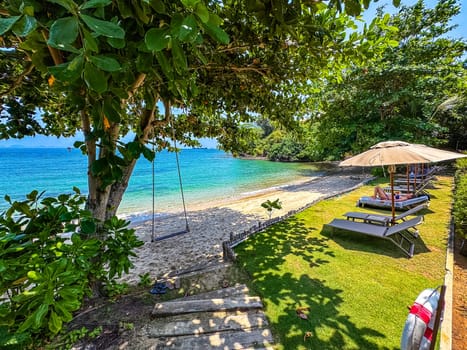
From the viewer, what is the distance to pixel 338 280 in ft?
12.8

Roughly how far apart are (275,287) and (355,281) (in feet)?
4.87

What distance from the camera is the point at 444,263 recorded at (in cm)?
434

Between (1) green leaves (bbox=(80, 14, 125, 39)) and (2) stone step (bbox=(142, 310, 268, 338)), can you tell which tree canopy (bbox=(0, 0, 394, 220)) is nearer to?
(1) green leaves (bbox=(80, 14, 125, 39))

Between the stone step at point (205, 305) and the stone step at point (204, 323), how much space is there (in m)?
0.06

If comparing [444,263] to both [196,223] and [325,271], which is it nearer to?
[325,271]

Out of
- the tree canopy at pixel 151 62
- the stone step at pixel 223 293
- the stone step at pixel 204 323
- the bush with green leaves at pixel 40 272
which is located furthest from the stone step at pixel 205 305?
the tree canopy at pixel 151 62

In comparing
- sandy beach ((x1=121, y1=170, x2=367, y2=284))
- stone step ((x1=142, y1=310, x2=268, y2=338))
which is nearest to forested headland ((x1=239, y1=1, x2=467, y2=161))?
sandy beach ((x1=121, y1=170, x2=367, y2=284))

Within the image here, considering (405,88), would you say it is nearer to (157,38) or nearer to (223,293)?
(223,293)

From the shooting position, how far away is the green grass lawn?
2.77 m

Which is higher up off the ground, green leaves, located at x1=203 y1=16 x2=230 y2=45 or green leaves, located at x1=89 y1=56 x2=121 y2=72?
green leaves, located at x1=203 y1=16 x2=230 y2=45

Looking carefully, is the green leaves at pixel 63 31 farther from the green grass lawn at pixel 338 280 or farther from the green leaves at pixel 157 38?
the green grass lawn at pixel 338 280

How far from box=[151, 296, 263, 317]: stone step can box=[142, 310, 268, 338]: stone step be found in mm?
64

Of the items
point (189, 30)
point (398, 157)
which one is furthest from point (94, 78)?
point (398, 157)

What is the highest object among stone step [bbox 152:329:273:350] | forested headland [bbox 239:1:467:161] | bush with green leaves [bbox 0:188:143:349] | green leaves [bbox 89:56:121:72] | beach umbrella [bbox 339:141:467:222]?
forested headland [bbox 239:1:467:161]
